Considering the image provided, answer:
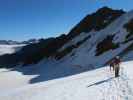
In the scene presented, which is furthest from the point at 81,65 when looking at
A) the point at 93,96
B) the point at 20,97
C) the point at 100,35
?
the point at 93,96

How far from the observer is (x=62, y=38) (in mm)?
124312

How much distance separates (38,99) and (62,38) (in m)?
105

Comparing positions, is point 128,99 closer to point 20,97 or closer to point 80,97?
point 80,97

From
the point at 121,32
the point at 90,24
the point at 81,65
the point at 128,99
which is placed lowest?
the point at 128,99

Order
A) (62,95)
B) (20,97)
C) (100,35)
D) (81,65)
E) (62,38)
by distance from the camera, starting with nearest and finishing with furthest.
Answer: (62,95), (20,97), (81,65), (100,35), (62,38)

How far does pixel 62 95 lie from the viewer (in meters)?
19.3

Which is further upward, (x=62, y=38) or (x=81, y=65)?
(x=62, y=38)

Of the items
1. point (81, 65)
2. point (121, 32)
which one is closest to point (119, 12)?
point (121, 32)

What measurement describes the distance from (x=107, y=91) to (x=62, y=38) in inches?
4214

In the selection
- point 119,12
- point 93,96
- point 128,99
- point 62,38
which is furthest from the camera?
point 62,38

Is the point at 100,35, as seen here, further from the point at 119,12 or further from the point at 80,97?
the point at 80,97

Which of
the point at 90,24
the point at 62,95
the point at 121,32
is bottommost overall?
the point at 62,95

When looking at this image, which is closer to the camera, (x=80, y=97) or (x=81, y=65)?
(x=80, y=97)

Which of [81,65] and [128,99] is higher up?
[81,65]
